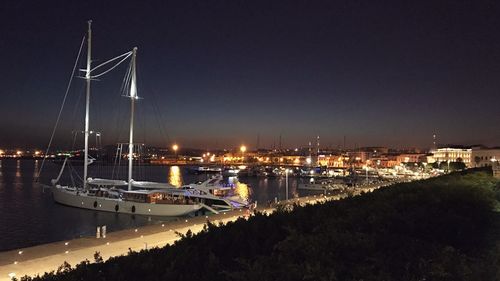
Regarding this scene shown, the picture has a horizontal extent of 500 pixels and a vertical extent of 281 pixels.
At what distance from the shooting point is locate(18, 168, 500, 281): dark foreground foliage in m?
4.62

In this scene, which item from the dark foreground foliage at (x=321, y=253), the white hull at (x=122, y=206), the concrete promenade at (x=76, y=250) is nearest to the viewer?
the dark foreground foliage at (x=321, y=253)

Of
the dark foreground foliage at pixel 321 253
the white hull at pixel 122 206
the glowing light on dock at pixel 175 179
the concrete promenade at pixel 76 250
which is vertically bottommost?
the glowing light on dock at pixel 175 179

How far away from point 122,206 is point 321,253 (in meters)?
34.7

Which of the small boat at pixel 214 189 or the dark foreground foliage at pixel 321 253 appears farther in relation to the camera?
the small boat at pixel 214 189

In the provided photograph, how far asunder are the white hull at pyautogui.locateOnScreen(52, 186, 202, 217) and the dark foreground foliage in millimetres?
28199

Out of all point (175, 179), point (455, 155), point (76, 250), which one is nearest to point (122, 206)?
point (76, 250)

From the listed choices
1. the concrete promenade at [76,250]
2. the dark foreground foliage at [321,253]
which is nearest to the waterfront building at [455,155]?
the concrete promenade at [76,250]

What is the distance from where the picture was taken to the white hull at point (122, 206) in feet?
118

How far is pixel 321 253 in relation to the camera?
5.14 m

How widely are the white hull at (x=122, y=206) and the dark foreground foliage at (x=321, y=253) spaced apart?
28199mm

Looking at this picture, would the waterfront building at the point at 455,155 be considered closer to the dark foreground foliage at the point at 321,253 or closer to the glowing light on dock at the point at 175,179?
the glowing light on dock at the point at 175,179

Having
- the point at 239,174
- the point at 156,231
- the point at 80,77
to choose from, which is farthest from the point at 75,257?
the point at 239,174

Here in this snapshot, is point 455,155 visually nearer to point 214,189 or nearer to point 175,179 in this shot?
point 175,179

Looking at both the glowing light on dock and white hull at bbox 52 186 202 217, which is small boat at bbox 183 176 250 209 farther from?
the glowing light on dock
